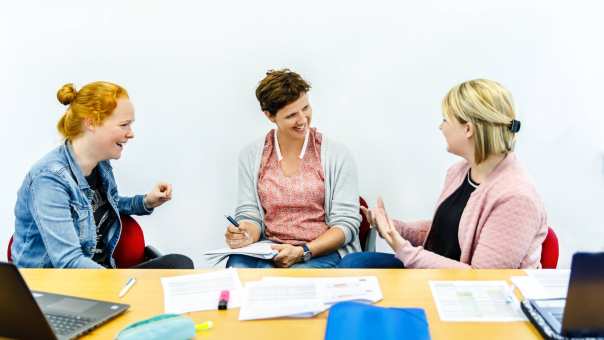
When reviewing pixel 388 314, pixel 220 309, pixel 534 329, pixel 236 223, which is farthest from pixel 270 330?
pixel 236 223

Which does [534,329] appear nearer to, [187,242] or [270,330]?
[270,330]

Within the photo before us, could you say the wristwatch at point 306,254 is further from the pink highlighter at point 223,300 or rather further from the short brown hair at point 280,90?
the pink highlighter at point 223,300

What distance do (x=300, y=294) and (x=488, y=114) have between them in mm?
856

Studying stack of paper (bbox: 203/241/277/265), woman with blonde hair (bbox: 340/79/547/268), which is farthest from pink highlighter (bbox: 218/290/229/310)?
woman with blonde hair (bbox: 340/79/547/268)

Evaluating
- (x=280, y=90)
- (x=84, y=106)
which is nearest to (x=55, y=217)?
(x=84, y=106)

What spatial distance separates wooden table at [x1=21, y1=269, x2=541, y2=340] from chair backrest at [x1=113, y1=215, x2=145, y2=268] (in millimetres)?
514

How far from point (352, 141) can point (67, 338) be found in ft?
6.09

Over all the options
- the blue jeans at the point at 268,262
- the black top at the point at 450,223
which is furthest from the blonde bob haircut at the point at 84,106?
the black top at the point at 450,223

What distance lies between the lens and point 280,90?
2.33 meters

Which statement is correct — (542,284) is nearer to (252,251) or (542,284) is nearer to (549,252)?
(549,252)

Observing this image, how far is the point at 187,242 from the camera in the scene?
10.2 feet

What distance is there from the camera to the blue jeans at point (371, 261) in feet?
7.17

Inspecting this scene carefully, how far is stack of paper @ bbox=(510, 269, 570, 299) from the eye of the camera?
150 centimetres

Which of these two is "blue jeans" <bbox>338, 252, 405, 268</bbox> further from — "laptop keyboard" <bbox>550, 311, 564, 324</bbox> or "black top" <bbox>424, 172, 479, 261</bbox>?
"laptop keyboard" <bbox>550, 311, 564, 324</bbox>
